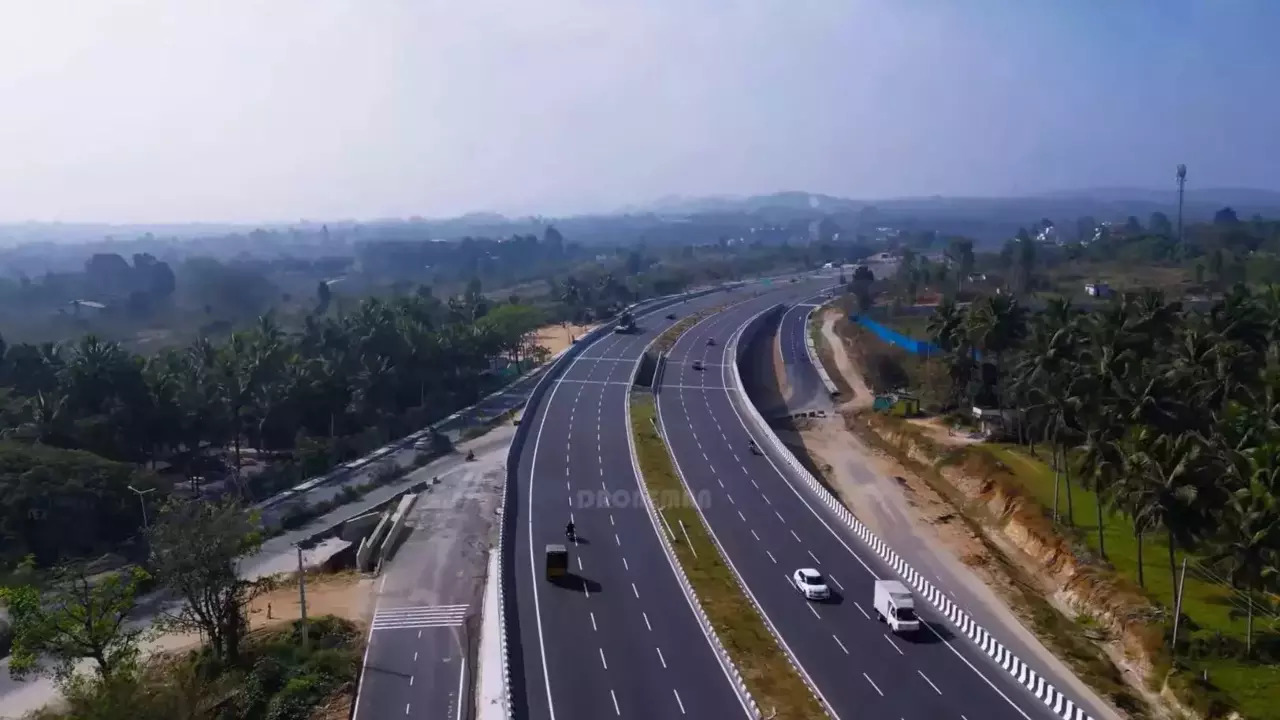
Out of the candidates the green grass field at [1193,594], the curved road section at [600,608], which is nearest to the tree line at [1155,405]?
the green grass field at [1193,594]

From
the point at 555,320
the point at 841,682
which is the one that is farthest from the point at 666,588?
the point at 555,320

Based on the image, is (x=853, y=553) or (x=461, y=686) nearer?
(x=461, y=686)

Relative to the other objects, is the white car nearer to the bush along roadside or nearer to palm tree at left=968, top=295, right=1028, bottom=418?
the bush along roadside

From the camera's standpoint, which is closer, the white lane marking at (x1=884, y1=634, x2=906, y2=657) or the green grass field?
the green grass field

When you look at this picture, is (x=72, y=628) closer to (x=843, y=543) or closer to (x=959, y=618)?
(x=959, y=618)

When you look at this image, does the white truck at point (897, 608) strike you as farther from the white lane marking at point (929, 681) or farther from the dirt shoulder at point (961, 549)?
the dirt shoulder at point (961, 549)

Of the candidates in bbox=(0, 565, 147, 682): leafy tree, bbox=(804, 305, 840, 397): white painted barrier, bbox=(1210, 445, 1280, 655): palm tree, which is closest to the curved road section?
bbox=(0, 565, 147, 682): leafy tree

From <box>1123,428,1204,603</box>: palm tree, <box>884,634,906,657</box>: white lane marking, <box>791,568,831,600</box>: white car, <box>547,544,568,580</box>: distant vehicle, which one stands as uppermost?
<box>1123,428,1204,603</box>: palm tree

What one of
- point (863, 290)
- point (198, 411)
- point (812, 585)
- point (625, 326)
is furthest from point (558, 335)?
point (812, 585)
